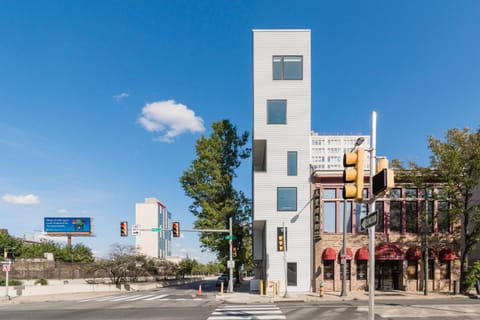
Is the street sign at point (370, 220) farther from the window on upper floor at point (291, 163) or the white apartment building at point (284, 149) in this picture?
the window on upper floor at point (291, 163)

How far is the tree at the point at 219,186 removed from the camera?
34250 mm

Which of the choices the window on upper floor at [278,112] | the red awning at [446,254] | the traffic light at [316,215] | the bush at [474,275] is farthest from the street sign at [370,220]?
the red awning at [446,254]

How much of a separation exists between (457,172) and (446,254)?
7291 mm

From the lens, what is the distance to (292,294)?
26.7 metres

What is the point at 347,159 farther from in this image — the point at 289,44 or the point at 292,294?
the point at 289,44

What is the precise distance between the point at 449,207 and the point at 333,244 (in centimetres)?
964

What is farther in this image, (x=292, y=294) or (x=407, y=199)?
(x=407, y=199)

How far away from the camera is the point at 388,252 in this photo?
2798cm

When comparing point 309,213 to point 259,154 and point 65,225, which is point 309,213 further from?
point 65,225

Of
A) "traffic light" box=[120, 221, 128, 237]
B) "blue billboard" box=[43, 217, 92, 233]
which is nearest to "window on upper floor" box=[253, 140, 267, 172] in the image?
"traffic light" box=[120, 221, 128, 237]

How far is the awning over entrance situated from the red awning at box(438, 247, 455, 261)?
324 cm

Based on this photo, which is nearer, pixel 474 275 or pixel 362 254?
pixel 474 275

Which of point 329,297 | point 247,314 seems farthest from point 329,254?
point 247,314

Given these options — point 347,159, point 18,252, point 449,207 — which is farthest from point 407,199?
point 18,252
